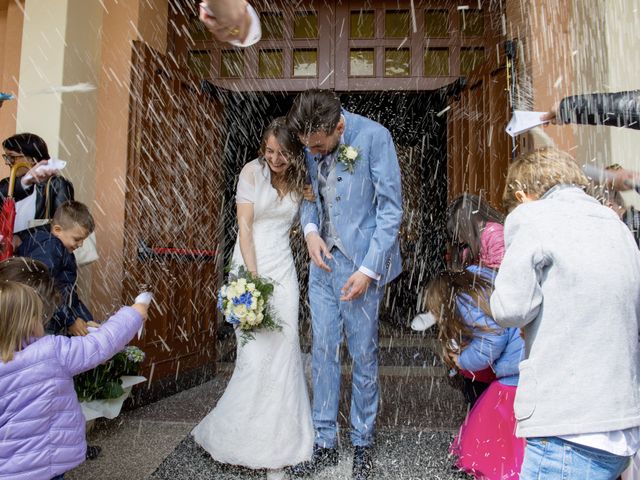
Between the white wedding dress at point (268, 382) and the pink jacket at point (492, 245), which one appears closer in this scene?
the pink jacket at point (492, 245)

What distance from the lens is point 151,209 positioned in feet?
17.3

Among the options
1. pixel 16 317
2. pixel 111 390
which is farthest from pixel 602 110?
pixel 111 390

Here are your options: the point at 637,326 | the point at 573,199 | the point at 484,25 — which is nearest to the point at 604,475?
the point at 637,326

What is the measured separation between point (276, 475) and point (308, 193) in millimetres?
1642

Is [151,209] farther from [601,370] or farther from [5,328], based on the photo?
[601,370]

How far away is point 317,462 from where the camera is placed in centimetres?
338

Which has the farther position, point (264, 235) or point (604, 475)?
point (264, 235)

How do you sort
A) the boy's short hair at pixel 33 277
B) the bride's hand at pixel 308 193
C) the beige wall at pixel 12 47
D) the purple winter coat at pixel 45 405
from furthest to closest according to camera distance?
the beige wall at pixel 12 47
the bride's hand at pixel 308 193
the boy's short hair at pixel 33 277
the purple winter coat at pixel 45 405

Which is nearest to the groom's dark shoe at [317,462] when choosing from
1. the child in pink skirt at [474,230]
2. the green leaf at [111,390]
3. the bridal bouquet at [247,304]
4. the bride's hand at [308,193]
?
the bridal bouquet at [247,304]

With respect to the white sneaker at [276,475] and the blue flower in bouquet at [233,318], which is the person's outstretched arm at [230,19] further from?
the white sneaker at [276,475]

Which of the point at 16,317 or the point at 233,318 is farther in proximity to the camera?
the point at 233,318

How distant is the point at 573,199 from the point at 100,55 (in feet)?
15.5

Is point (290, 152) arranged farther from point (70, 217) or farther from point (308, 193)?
point (70, 217)

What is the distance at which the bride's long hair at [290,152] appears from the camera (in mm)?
3520
